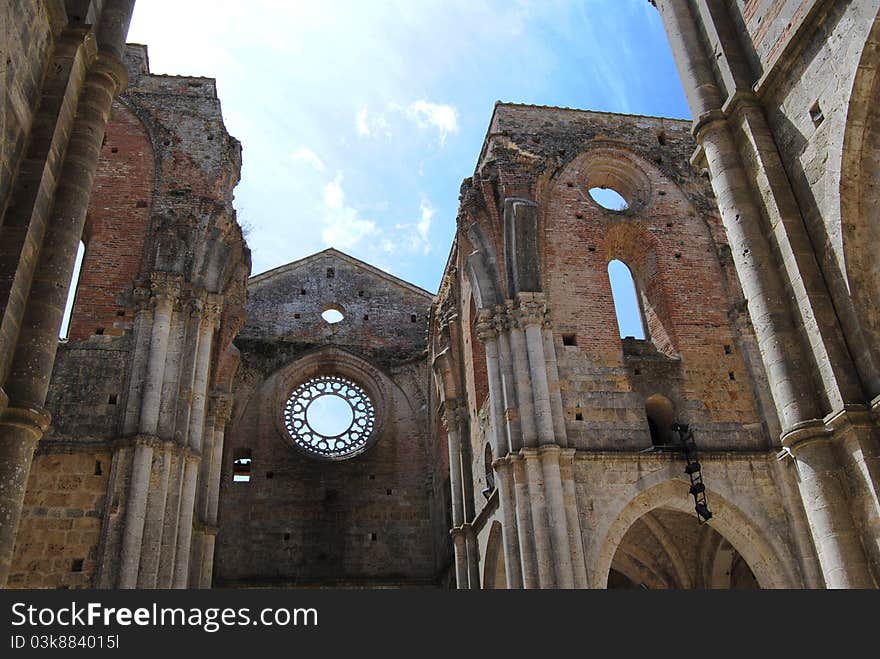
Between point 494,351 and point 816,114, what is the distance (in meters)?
7.07

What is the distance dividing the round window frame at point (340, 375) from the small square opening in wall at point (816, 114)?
46.7 feet

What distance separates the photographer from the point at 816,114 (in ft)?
22.3

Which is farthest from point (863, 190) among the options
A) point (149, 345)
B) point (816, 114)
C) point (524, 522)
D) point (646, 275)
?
point (149, 345)

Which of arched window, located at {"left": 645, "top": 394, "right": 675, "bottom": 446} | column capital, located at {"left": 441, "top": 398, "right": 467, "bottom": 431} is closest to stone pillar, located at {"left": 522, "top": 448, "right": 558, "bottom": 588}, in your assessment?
arched window, located at {"left": 645, "top": 394, "right": 675, "bottom": 446}

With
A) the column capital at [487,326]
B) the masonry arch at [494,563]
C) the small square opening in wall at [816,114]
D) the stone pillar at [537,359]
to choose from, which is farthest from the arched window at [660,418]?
the small square opening in wall at [816,114]

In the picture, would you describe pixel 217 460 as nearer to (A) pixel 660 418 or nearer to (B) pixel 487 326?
(B) pixel 487 326

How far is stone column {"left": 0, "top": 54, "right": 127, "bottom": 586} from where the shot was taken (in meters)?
5.37

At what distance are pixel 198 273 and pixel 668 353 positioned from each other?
25.8 ft

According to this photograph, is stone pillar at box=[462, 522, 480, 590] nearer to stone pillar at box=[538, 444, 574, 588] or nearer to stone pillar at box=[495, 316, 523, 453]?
stone pillar at box=[495, 316, 523, 453]

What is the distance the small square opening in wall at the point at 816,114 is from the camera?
673cm

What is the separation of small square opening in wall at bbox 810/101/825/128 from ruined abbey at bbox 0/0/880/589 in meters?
0.03

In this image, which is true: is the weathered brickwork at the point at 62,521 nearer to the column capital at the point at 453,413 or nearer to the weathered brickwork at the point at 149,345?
the weathered brickwork at the point at 149,345

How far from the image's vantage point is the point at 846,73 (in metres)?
6.43

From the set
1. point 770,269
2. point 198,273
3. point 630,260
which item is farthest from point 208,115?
point 770,269
